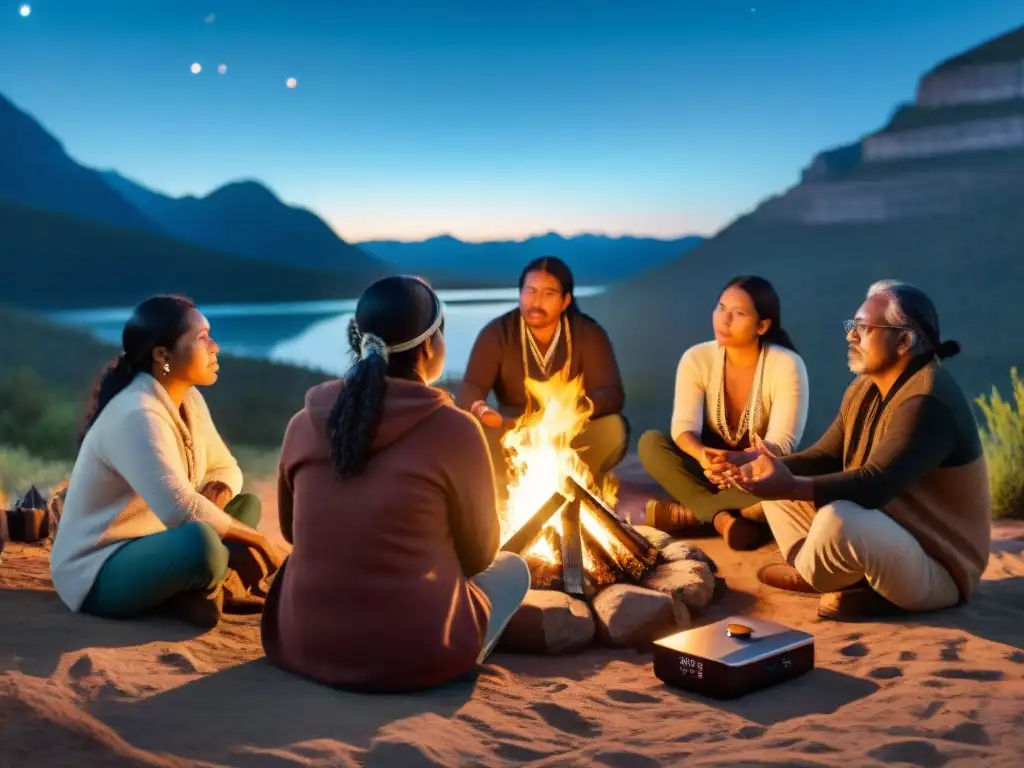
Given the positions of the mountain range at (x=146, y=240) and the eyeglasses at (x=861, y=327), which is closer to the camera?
the eyeglasses at (x=861, y=327)

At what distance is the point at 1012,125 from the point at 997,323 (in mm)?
4845

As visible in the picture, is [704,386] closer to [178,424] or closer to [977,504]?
[977,504]

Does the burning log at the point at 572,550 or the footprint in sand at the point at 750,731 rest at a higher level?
the burning log at the point at 572,550

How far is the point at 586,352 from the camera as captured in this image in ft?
20.3

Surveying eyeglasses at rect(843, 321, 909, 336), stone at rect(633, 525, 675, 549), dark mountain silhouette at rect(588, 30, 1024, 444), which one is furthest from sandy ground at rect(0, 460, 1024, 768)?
dark mountain silhouette at rect(588, 30, 1024, 444)

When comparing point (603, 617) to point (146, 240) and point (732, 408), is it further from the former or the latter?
point (146, 240)

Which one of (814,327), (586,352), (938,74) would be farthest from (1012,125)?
(586,352)

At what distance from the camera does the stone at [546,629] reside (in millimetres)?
3986

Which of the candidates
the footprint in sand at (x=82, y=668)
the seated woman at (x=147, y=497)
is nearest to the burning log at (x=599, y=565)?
the seated woman at (x=147, y=497)

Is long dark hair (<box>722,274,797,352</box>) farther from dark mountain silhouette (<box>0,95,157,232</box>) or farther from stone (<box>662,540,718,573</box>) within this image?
dark mountain silhouette (<box>0,95,157,232</box>)

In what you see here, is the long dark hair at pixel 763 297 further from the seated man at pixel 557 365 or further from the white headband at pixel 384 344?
the white headband at pixel 384 344

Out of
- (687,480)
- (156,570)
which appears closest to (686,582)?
(687,480)

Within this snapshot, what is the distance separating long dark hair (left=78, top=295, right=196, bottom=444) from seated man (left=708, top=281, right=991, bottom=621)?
7.90 ft

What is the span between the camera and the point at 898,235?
22.2 meters
